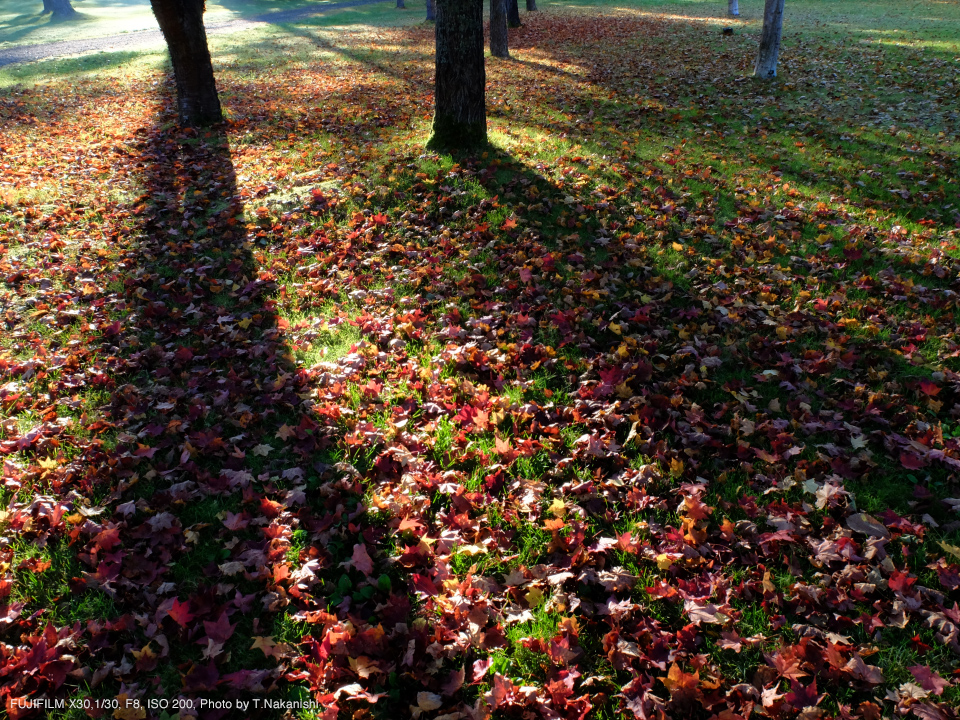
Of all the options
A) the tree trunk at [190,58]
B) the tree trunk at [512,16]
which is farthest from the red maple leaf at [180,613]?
the tree trunk at [512,16]

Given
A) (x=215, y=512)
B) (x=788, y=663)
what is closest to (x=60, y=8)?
(x=215, y=512)

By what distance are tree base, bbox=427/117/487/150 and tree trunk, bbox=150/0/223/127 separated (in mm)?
5207

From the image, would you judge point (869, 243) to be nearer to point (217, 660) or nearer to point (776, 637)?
point (776, 637)

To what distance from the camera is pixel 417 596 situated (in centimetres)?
318

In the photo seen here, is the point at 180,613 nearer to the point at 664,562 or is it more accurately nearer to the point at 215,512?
the point at 215,512

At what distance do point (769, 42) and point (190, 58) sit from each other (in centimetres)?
1285

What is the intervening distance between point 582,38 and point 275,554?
23.0 metres

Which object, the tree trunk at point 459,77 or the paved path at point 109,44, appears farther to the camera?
the paved path at point 109,44

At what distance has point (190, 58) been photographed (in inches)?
427

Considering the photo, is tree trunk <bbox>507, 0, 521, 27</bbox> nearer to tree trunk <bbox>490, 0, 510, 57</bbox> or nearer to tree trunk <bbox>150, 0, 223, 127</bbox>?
tree trunk <bbox>490, 0, 510, 57</bbox>

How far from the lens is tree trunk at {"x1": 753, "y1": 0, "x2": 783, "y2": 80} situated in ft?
42.4

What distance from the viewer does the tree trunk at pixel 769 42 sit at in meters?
12.9

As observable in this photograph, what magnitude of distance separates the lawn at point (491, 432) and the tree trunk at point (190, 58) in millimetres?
2569

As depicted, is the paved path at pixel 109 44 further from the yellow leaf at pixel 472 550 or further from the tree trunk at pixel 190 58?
the yellow leaf at pixel 472 550
